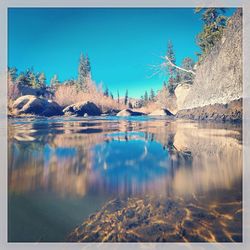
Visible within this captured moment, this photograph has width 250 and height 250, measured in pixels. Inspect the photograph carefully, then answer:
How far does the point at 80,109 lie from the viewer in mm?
15430

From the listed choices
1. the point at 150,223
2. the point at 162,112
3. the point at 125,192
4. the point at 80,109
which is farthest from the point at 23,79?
the point at 150,223

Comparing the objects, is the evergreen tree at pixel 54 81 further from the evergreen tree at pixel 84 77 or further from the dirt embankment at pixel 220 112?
the dirt embankment at pixel 220 112

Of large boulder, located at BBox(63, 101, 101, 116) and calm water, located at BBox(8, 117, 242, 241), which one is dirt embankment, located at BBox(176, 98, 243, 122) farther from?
large boulder, located at BBox(63, 101, 101, 116)

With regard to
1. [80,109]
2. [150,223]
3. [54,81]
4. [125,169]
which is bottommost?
[150,223]

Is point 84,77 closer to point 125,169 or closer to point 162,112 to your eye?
point 162,112

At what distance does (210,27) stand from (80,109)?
39.7 feet

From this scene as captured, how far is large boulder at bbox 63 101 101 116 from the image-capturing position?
1538 centimetres

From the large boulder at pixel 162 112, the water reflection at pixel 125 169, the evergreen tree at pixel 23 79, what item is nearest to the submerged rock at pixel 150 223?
the water reflection at pixel 125 169

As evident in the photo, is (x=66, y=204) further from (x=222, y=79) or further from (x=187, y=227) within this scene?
(x=222, y=79)

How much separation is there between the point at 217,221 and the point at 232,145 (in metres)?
2.35

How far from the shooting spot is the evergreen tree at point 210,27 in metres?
11.0

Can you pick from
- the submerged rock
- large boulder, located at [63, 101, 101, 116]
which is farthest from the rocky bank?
large boulder, located at [63, 101, 101, 116]

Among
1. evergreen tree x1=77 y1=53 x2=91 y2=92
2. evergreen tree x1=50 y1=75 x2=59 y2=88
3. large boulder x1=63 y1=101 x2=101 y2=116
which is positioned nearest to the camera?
large boulder x1=63 y1=101 x2=101 y2=116

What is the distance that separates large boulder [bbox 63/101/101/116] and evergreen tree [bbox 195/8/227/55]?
34.9 feet
